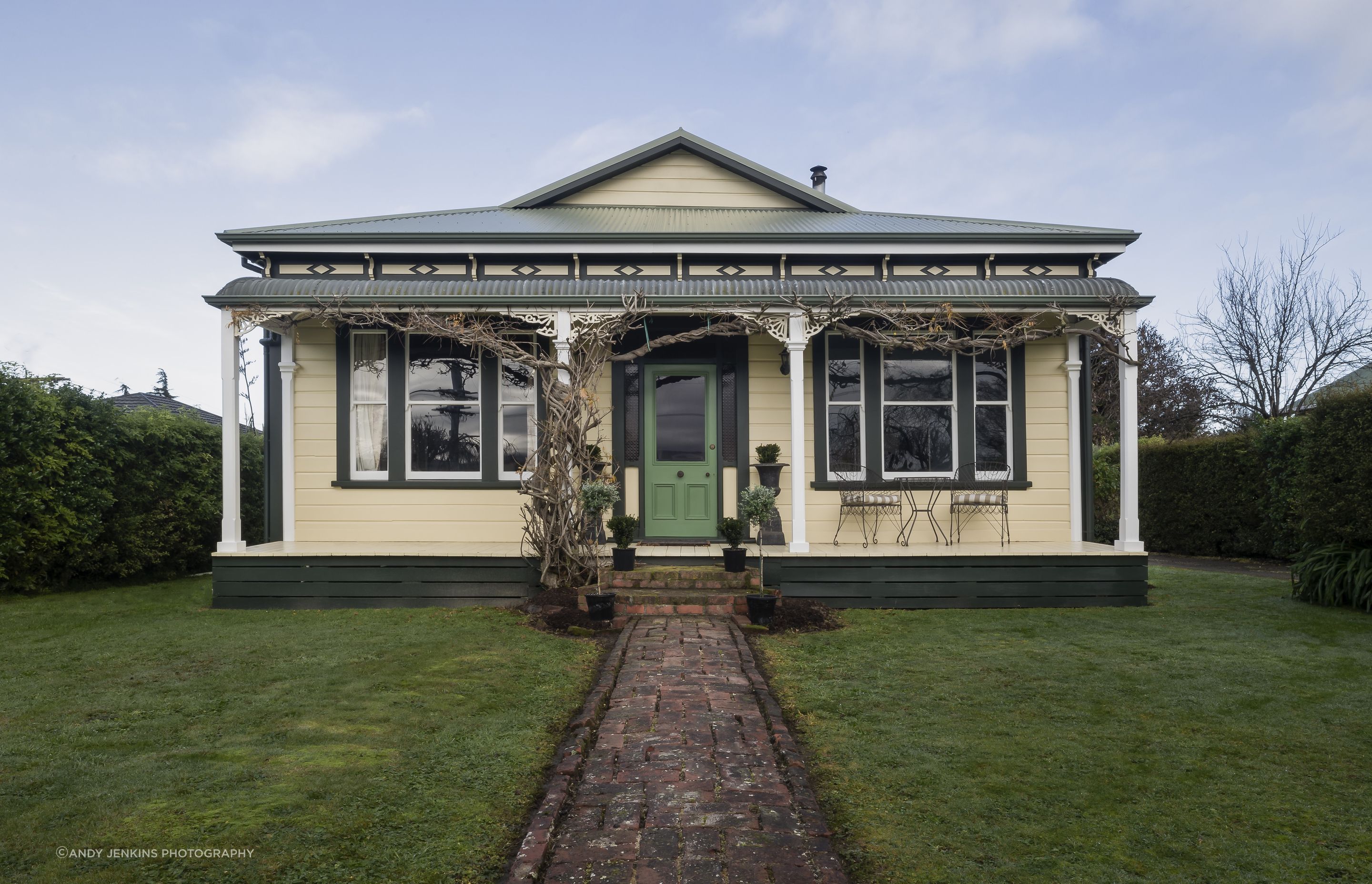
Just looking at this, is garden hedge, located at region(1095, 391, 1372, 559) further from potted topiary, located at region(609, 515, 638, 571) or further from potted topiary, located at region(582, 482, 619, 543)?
potted topiary, located at region(582, 482, 619, 543)

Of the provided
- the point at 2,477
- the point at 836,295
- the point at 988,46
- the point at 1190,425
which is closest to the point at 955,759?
the point at 836,295

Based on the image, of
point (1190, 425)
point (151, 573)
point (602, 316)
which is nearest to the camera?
point (602, 316)

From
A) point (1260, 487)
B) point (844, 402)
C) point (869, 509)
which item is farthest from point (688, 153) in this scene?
point (1260, 487)

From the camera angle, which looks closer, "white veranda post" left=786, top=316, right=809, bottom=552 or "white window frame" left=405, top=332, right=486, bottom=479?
"white veranda post" left=786, top=316, right=809, bottom=552

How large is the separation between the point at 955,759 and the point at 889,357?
6208 millimetres

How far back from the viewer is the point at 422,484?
29.5ft

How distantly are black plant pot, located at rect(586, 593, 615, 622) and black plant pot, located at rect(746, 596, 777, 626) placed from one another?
124 centimetres

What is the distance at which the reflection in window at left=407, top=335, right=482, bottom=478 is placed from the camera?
911cm

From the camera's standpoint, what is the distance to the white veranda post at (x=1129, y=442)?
793 cm

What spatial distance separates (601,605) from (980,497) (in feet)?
15.4

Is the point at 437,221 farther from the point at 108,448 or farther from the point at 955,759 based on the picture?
the point at 955,759

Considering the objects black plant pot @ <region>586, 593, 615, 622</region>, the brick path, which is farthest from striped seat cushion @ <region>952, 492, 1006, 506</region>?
the brick path

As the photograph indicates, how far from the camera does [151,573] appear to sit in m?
9.97

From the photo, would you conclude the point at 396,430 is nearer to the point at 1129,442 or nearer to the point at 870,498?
the point at 870,498
